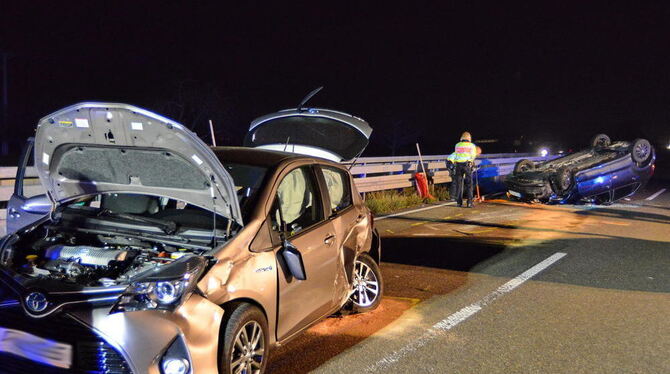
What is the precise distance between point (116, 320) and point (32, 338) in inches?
21.8

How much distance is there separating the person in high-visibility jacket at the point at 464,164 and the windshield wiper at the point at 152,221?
11.1 metres

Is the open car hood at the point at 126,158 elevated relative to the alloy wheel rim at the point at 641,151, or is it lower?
elevated

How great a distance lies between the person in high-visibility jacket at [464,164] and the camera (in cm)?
1466

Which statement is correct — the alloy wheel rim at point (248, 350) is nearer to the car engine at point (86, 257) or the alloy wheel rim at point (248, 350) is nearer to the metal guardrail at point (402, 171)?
the car engine at point (86, 257)

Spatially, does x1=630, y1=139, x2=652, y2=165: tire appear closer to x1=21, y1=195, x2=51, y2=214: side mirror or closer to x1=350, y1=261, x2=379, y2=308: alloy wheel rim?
x1=350, y1=261, x2=379, y2=308: alloy wheel rim

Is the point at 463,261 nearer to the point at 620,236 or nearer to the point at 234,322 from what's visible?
the point at 620,236

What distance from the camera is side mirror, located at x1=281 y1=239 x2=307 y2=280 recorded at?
4004 mm

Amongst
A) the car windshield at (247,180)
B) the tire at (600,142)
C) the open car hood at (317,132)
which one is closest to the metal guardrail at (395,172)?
the tire at (600,142)

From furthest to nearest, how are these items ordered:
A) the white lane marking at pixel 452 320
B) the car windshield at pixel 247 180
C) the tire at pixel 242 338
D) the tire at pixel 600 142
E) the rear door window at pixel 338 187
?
the tire at pixel 600 142
the rear door window at pixel 338 187
the white lane marking at pixel 452 320
the car windshield at pixel 247 180
the tire at pixel 242 338

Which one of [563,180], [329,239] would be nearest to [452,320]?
[329,239]

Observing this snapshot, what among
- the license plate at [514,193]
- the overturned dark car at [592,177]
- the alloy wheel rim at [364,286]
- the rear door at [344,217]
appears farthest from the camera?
the license plate at [514,193]

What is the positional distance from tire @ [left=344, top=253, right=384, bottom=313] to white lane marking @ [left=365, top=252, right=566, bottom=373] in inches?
24.9

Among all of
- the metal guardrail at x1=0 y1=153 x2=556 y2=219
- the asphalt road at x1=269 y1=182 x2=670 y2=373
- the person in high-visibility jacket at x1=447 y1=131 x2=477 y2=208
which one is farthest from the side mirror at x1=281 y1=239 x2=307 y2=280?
the person in high-visibility jacket at x1=447 y1=131 x2=477 y2=208

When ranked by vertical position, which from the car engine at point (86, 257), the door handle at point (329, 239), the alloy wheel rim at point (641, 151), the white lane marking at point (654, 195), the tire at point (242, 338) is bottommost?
the white lane marking at point (654, 195)
